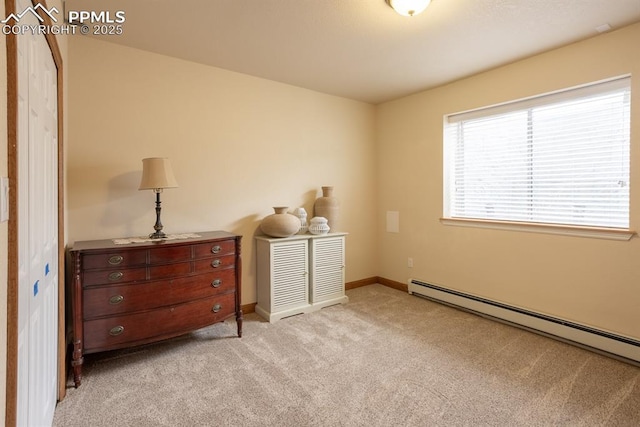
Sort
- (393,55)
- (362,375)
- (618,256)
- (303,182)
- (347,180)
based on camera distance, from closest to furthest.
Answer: (362,375) < (618,256) < (393,55) < (303,182) < (347,180)

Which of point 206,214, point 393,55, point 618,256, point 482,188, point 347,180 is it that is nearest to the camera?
point 618,256

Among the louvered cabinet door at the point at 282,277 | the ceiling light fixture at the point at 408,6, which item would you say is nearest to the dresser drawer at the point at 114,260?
the louvered cabinet door at the point at 282,277

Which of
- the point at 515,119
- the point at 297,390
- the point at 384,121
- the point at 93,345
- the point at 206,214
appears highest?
the point at 384,121

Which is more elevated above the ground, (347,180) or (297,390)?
(347,180)

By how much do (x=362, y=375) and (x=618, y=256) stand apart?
7.13 ft

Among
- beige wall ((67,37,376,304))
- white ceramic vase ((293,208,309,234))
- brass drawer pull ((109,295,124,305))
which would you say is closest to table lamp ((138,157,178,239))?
beige wall ((67,37,376,304))

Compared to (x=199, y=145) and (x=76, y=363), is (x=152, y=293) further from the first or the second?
(x=199, y=145)

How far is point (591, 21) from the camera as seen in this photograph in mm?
2326

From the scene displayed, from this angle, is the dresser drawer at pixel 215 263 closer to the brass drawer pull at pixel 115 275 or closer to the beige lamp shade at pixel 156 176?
the brass drawer pull at pixel 115 275

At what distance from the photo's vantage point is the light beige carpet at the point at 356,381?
1.81m

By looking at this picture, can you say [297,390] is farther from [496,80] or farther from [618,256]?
[496,80]

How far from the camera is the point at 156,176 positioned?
99.3 inches

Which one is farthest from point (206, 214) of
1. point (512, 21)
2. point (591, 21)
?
point (591, 21)

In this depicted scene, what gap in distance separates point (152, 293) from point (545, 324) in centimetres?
323
